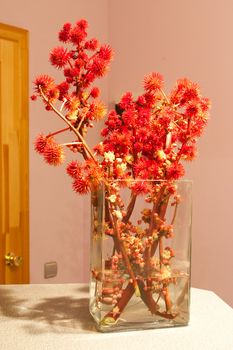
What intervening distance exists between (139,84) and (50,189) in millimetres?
711

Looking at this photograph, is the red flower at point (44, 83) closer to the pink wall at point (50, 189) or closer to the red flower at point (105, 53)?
the red flower at point (105, 53)

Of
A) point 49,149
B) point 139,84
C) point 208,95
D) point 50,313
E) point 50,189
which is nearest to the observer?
point 49,149

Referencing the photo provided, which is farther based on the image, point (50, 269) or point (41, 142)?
point (50, 269)

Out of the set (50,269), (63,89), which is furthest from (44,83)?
(50,269)

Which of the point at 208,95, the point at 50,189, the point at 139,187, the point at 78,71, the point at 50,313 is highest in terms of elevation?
the point at 208,95

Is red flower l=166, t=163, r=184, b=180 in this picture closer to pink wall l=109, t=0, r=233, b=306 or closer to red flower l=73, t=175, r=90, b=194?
red flower l=73, t=175, r=90, b=194

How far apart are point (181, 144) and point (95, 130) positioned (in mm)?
1563

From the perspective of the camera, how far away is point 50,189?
222cm

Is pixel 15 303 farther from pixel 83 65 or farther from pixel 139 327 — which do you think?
pixel 83 65

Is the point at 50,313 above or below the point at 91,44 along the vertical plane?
below

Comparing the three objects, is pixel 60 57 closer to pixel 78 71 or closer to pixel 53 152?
pixel 78 71

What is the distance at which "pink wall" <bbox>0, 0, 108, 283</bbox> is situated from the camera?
2.12 meters

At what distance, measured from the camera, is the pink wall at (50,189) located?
6.97 feet

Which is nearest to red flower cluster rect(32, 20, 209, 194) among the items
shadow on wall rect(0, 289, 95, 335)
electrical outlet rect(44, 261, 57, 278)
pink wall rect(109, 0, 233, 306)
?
shadow on wall rect(0, 289, 95, 335)
